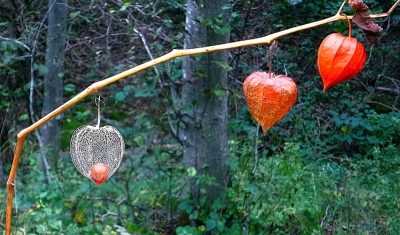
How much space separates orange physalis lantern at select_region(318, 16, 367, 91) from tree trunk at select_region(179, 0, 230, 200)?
2241 millimetres

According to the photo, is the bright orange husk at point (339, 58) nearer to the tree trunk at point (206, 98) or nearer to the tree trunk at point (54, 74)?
the tree trunk at point (206, 98)

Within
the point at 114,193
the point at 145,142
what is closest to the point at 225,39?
the point at 145,142

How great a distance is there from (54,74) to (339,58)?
3.48 meters

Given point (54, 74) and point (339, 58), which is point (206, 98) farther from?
point (339, 58)

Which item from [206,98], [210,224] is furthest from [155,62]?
[210,224]

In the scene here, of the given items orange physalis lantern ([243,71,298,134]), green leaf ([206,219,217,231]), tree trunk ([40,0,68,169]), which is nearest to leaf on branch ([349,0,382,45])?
orange physalis lantern ([243,71,298,134])

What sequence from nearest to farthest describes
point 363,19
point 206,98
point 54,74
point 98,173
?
1. point 363,19
2. point 98,173
3. point 206,98
4. point 54,74

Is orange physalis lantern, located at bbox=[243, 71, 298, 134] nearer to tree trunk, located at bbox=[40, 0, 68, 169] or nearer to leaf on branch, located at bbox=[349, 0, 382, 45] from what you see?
leaf on branch, located at bbox=[349, 0, 382, 45]

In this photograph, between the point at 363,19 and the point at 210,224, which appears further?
the point at 210,224

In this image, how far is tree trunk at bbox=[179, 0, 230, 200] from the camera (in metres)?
3.29

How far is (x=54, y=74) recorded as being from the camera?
4.15 meters

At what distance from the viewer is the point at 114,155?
1.19 meters

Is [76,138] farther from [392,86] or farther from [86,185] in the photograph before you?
[392,86]

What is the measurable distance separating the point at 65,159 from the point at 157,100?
3.85ft
